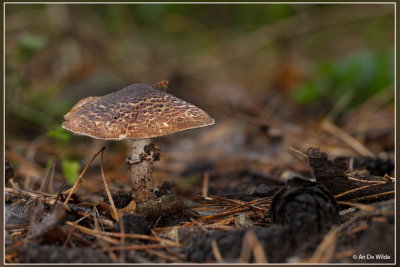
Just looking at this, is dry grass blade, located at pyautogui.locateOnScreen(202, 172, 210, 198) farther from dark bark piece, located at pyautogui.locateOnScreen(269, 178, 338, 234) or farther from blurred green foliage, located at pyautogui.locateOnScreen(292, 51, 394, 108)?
blurred green foliage, located at pyautogui.locateOnScreen(292, 51, 394, 108)

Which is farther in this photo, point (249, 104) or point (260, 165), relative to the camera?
point (249, 104)

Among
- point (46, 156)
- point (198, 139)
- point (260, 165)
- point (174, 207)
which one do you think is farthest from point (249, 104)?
point (174, 207)

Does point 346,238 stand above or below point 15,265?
above

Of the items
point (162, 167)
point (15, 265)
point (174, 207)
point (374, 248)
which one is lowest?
point (15, 265)

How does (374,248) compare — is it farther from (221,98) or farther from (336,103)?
(221,98)

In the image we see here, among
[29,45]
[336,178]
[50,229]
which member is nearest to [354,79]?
[336,178]

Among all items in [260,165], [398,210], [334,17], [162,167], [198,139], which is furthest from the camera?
[334,17]

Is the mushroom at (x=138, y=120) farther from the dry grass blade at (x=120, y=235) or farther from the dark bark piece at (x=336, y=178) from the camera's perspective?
the dark bark piece at (x=336, y=178)
